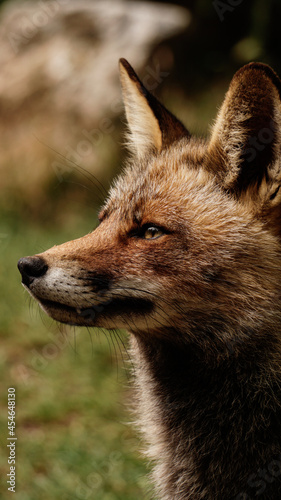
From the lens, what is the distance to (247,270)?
9.10ft

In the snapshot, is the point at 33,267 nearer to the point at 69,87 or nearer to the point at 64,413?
the point at 64,413

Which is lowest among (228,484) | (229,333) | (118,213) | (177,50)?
(228,484)

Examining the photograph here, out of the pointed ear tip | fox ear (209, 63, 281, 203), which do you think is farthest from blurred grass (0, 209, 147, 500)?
the pointed ear tip

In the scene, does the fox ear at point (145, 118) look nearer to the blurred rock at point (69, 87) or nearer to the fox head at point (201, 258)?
the fox head at point (201, 258)

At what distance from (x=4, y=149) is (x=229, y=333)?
24.8ft

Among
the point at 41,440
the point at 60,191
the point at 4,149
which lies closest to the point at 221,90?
the point at 60,191

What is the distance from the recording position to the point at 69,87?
9.16 meters

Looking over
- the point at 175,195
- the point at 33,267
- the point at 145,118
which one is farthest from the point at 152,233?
the point at 145,118

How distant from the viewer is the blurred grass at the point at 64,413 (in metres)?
4.20

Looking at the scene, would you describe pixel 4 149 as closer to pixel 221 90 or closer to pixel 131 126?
pixel 221 90

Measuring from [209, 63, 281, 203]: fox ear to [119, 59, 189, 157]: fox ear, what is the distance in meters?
0.66
